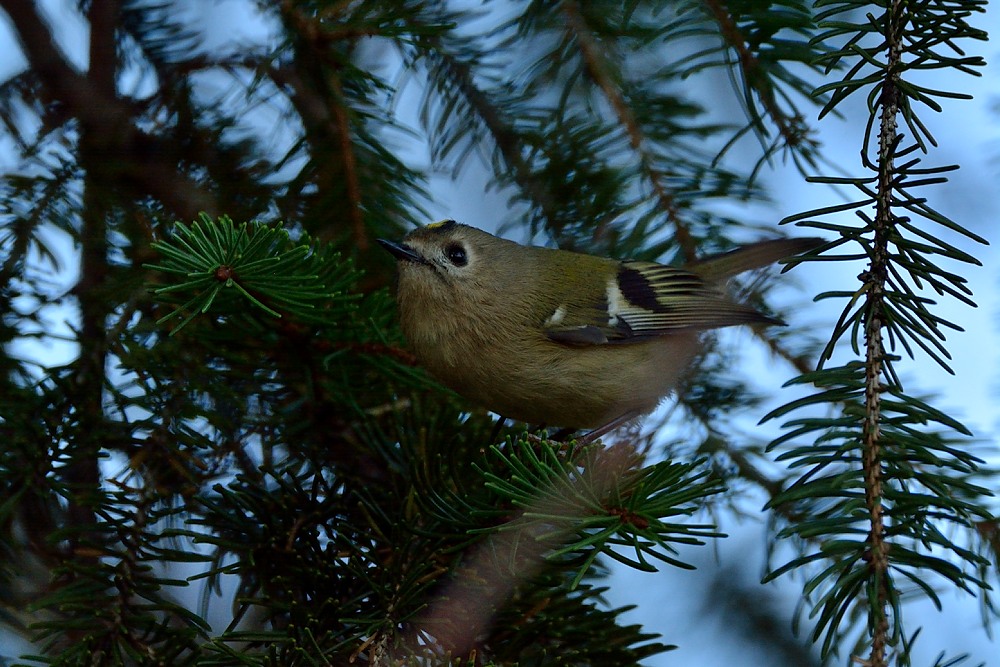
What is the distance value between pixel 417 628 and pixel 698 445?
0.67 metres

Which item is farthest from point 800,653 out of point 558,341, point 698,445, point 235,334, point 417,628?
point 235,334

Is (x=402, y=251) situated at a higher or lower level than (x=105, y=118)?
higher

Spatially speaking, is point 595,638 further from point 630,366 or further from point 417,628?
point 630,366

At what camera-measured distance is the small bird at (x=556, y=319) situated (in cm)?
136

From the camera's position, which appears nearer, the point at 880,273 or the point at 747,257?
the point at 880,273

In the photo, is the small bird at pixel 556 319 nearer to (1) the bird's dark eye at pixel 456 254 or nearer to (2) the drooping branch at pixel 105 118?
(1) the bird's dark eye at pixel 456 254

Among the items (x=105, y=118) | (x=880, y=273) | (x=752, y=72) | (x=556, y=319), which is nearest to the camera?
(x=880, y=273)

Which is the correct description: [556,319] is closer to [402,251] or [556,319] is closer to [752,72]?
[402,251]

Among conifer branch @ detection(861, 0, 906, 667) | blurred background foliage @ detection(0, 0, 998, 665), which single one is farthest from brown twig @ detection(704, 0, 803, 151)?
conifer branch @ detection(861, 0, 906, 667)

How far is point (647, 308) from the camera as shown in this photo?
5.29 ft

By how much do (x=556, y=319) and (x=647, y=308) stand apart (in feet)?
0.64

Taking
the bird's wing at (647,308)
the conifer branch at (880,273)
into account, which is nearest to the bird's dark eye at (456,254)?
the bird's wing at (647,308)

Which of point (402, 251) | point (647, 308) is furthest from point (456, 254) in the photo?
point (647, 308)

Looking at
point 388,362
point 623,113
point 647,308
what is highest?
point 623,113
